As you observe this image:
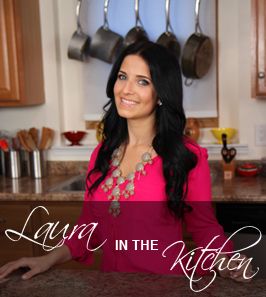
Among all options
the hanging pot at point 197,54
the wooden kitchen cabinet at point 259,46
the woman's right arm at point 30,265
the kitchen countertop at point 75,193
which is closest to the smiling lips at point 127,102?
the woman's right arm at point 30,265

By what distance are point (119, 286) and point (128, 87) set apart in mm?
679

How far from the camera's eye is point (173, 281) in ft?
3.57

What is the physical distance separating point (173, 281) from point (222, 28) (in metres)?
2.24

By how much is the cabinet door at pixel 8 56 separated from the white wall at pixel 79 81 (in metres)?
0.29

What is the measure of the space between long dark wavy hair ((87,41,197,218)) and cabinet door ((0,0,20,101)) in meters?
1.46

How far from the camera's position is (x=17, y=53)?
115 inches

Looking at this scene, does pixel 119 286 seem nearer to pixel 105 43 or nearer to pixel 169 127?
pixel 169 127

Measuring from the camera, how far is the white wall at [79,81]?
9.62 ft

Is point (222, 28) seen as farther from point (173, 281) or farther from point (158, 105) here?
point (173, 281)

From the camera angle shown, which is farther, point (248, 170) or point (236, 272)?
point (248, 170)

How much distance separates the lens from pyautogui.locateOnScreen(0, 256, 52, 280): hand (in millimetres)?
1164

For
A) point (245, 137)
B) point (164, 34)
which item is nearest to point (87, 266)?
point (245, 137)

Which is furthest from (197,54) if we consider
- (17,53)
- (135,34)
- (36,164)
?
(36,164)

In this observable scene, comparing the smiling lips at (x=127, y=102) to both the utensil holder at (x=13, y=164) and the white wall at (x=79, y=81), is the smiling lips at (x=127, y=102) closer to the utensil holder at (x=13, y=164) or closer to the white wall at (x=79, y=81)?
the white wall at (x=79, y=81)
